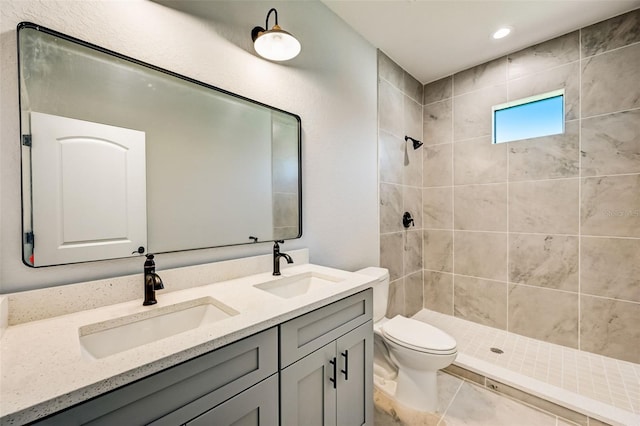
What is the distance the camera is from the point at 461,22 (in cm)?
200

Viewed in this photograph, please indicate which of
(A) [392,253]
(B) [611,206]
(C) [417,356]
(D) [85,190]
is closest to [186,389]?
(D) [85,190]

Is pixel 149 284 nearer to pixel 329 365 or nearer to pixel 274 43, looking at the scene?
pixel 329 365

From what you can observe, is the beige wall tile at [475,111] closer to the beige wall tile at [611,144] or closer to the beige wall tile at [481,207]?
the beige wall tile at [481,207]

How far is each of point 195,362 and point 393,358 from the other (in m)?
1.48

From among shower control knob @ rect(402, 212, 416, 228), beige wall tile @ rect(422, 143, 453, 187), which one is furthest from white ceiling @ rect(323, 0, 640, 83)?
shower control knob @ rect(402, 212, 416, 228)

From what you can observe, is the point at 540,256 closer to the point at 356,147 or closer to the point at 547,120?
the point at 547,120

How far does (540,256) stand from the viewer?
230 centimetres

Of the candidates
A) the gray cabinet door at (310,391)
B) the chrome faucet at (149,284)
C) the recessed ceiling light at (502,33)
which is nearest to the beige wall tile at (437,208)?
the recessed ceiling light at (502,33)

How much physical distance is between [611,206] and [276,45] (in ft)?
8.75

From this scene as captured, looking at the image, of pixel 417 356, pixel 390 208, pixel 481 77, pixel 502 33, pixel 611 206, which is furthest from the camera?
pixel 481 77

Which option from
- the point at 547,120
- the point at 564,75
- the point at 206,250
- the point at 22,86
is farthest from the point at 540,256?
the point at 22,86

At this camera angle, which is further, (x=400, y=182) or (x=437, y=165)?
(x=437, y=165)

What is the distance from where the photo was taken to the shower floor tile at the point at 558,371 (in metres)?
1.56

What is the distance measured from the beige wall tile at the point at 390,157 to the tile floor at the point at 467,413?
5.56 ft
